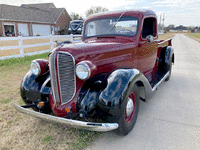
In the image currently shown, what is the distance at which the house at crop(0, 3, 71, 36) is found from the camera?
2678 centimetres

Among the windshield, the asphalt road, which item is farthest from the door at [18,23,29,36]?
the asphalt road

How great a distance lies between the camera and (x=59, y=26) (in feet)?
113

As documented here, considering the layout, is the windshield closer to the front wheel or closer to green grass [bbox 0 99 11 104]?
the front wheel

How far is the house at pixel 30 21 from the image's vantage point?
26.8 m

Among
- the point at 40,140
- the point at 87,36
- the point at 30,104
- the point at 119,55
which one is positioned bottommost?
the point at 40,140

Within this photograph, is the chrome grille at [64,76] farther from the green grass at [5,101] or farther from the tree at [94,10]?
the tree at [94,10]

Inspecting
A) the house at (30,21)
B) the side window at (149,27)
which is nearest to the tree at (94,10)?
the house at (30,21)

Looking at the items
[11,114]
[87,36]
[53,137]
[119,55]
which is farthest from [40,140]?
[87,36]

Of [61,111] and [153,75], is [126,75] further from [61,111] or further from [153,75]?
[153,75]

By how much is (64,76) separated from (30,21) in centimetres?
3060

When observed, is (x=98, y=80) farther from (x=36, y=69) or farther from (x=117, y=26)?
(x=117, y=26)

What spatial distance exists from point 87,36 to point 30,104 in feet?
6.48

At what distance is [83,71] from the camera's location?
219 cm

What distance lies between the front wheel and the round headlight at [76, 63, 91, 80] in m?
0.67
